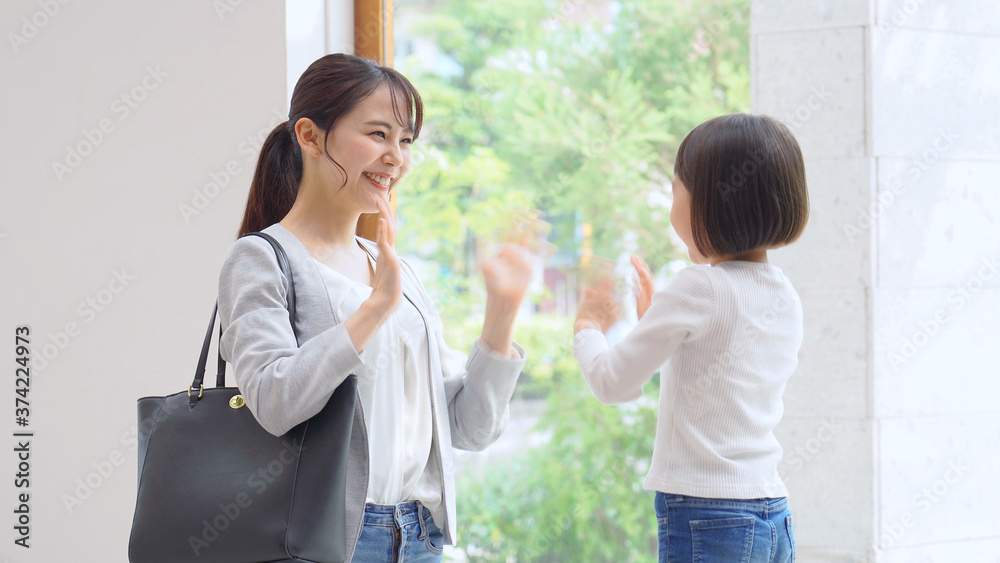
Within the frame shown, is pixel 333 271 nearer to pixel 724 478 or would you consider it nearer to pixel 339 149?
pixel 339 149

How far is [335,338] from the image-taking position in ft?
3.25

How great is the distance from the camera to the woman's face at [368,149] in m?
1.15

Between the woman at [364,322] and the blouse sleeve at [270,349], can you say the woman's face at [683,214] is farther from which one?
the blouse sleeve at [270,349]

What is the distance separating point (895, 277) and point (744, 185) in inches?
34.9

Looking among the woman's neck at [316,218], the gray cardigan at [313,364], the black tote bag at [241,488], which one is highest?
the woman's neck at [316,218]

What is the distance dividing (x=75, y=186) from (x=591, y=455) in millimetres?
3712

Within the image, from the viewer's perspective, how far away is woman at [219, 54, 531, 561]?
3.32 ft

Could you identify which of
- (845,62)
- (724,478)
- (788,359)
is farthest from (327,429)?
(845,62)

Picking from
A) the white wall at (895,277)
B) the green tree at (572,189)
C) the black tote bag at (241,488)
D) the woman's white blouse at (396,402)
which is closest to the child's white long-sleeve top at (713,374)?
the woman's white blouse at (396,402)

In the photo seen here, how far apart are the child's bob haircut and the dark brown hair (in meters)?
0.40

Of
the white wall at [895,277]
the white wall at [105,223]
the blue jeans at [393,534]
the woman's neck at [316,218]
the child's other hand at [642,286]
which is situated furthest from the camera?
the white wall at [895,277]

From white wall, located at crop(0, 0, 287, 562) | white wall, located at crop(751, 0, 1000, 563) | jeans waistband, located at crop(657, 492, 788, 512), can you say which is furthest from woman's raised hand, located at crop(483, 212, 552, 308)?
white wall, located at crop(751, 0, 1000, 563)

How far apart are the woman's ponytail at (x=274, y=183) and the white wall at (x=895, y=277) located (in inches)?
46.0

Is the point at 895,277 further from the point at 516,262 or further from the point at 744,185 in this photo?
the point at 516,262
